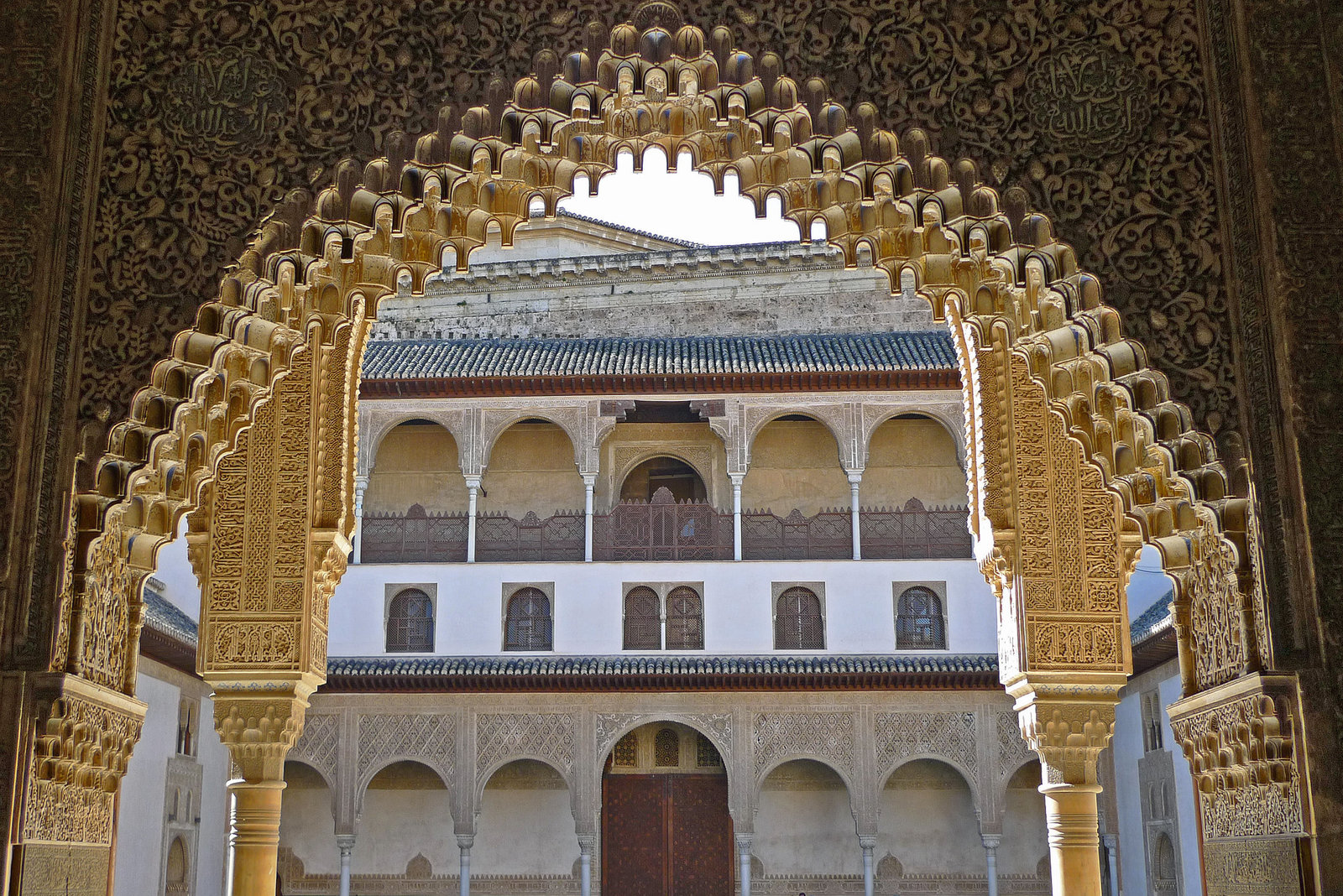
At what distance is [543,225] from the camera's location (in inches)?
1016

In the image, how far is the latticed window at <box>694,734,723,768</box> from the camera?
Result: 19.5 metres

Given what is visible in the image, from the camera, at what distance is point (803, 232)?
5.32 meters

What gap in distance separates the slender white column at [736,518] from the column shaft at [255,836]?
13.0 m

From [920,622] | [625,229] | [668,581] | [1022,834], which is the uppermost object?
[625,229]

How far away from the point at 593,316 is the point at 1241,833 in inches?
778

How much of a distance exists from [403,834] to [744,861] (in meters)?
4.82

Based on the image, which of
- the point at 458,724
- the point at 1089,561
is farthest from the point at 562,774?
the point at 1089,561

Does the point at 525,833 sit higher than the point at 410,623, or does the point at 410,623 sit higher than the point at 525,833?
the point at 410,623

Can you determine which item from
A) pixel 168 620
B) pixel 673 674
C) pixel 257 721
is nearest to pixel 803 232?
pixel 257 721

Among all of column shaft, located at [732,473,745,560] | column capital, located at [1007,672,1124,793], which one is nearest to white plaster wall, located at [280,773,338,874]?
column shaft, located at [732,473,745,560]

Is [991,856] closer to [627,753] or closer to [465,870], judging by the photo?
[627,753]

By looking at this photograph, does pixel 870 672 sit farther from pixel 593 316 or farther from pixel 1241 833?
pixel 1241 833

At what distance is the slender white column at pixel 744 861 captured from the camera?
17906 millimetres

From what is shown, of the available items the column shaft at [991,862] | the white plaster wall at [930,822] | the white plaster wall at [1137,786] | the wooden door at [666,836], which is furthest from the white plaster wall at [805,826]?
the white plaster wall at [1137,786]
